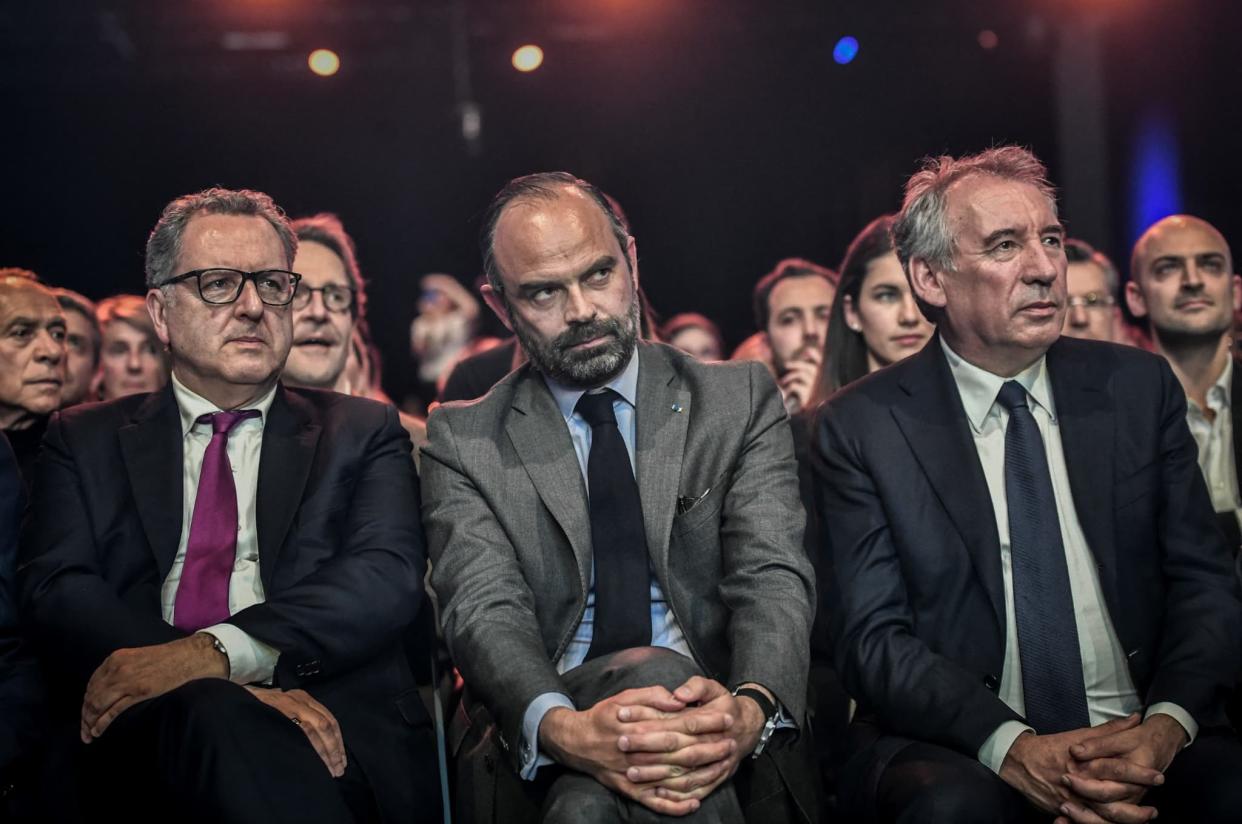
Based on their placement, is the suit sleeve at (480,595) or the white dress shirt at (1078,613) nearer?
the suit sleeve at (480,595)

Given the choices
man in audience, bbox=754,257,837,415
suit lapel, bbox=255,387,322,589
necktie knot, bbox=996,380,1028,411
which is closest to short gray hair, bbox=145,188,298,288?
suit lapel, bbox=255,387,322,589

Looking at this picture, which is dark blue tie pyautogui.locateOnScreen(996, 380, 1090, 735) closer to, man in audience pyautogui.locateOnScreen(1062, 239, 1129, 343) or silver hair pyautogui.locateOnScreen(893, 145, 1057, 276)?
silver hair pyautogui.locateOnScreen(893, 145, 1057, 276)

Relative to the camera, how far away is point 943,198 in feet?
9.39

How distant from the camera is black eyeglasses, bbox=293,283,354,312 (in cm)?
417

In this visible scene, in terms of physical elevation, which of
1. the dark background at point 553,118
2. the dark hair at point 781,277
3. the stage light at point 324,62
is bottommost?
the dark hair at point 781,277


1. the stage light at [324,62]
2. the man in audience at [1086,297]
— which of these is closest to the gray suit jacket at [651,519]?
the man in audience at [1086,297]

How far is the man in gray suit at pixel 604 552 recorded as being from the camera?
86.8 inches

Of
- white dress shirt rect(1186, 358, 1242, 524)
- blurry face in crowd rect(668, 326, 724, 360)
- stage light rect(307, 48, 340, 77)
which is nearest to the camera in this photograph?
white dress shirt rect(1186, 358, 1242, 524)

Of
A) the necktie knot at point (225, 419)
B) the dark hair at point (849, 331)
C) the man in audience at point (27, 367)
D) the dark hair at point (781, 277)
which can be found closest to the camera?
the necktie knot at point (225, 419)

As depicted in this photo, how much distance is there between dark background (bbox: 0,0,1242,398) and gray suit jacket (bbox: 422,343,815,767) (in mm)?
3755

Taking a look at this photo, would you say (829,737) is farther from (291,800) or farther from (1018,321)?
(291,800)

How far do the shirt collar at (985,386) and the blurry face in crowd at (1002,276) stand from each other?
0.15ft

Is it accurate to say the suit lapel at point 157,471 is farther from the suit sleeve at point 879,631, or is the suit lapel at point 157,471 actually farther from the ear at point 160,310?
the suit sleeve at point 879,631

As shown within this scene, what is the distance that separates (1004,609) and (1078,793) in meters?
0.42
